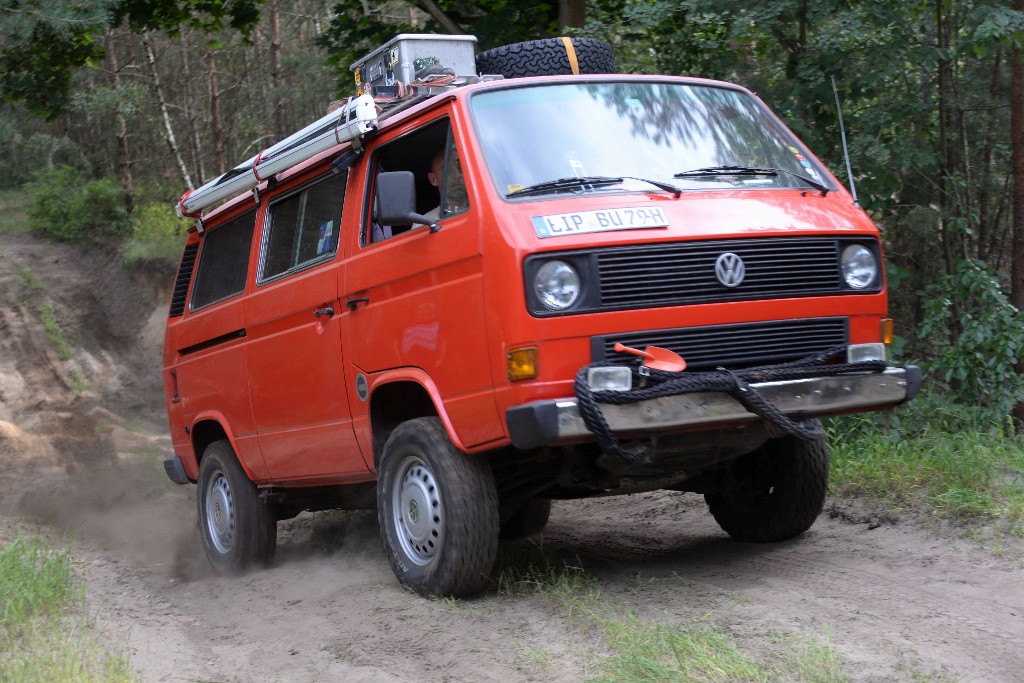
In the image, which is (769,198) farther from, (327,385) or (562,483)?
(327,385)

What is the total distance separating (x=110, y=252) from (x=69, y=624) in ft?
57.4

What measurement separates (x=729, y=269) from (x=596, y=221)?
0.59 metres

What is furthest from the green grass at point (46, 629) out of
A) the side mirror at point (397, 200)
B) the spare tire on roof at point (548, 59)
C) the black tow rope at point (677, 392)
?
the spare tire on roof at point (548, 59)

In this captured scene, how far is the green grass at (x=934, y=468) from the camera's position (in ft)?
17.9

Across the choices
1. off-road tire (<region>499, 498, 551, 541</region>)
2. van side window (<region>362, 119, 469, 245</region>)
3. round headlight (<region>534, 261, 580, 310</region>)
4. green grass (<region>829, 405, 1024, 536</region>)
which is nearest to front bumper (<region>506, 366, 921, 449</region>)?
round headlight (<region>534, 261, 580, 310</region>)

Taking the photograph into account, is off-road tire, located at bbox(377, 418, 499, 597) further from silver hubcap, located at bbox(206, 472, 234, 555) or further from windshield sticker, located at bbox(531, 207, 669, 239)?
silver hubcap, located at bbox(206, 472, 234, 555)

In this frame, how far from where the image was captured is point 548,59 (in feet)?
19.0

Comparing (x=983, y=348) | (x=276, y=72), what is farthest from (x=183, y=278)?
(x=276, y=72)

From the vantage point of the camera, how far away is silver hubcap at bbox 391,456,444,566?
16.1ft

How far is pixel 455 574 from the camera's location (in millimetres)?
4754

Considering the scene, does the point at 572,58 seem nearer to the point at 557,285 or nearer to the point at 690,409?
the point at 557,285

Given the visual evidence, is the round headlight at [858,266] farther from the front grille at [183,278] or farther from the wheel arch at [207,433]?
the front grille at [183,278]

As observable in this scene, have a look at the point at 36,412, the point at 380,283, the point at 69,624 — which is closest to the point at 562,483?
the point at 380,283

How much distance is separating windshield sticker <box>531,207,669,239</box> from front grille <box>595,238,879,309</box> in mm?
105
